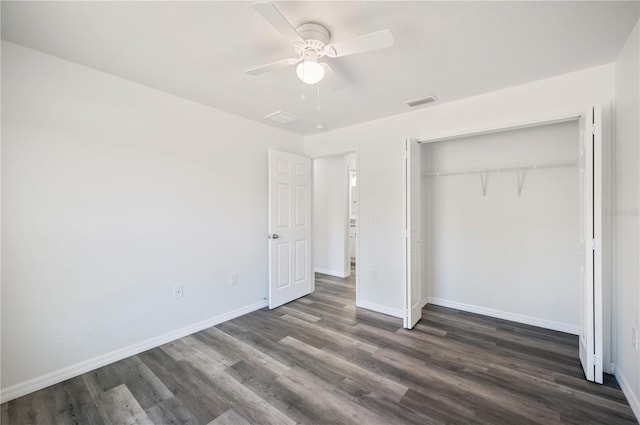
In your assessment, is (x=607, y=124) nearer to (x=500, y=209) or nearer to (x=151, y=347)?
(x=500, y=209)

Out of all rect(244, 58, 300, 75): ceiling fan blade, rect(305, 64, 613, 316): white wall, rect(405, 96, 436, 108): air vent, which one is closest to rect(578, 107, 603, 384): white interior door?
rect(305, 64, 613, 316): white wall

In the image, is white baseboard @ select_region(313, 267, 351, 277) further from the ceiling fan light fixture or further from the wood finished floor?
the ceiling fan light fixture

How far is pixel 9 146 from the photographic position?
6.39ft

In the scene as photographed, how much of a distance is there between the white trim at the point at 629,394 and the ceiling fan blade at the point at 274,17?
3.12m

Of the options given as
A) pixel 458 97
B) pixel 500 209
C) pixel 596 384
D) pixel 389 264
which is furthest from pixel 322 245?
pixel 596 384

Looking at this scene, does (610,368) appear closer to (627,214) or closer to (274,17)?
(627,214)

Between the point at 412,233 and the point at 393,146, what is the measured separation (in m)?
1.16

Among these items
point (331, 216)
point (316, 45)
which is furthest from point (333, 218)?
point (316, 45)

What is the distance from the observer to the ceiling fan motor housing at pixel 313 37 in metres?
1.73

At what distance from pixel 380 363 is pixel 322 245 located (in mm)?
3372

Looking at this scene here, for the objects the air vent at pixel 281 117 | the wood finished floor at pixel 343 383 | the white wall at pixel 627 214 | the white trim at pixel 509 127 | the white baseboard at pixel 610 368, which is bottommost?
the wood finished floor at pixel 343 383

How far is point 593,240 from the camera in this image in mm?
2035

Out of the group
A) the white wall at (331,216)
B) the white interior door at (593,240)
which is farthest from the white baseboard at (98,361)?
the white interior door at (593,240)

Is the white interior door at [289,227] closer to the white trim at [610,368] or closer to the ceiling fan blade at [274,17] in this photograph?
the ceiling fan blade at [274,17]
